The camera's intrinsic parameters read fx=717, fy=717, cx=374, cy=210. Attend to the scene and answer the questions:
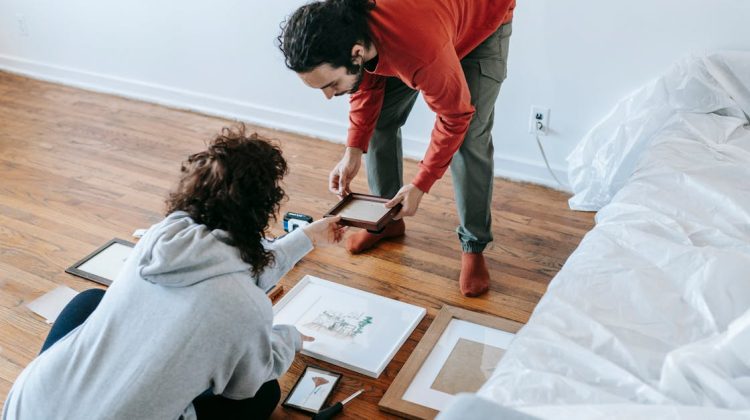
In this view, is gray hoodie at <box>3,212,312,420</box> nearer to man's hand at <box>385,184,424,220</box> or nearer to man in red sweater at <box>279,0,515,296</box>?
man in red sweater at <box>279,0,515,296</box>

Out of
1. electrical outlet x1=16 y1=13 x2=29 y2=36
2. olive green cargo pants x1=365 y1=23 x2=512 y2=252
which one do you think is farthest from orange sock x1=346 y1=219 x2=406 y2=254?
electrical outlet x1=16 y1=13 x2=29 y2=36

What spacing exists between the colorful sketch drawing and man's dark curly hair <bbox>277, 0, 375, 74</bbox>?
2.20 feet

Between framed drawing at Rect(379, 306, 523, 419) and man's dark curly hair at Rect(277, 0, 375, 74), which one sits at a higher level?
man's dark curly hair at Rect(277, 0, 375, 74)

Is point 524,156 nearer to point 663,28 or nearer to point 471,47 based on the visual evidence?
point 663,28

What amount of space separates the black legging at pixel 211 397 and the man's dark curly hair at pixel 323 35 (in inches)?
25.8

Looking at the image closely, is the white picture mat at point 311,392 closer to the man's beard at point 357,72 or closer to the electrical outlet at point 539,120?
the man's beard at point 357,72

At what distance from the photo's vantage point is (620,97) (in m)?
2.25

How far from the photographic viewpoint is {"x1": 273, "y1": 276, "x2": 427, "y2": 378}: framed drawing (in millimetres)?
1724

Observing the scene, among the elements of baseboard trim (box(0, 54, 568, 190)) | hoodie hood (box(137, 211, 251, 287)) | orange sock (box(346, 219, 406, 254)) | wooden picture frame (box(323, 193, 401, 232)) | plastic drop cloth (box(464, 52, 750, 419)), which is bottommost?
orange sock (box(346, 219, 406, 254))

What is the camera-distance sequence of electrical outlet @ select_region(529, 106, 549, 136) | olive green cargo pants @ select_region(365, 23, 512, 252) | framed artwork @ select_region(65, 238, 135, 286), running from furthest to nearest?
electrical outlet @ select_region(529, 106, 549, 136)
framed artwork @ select_region(65, 238, 135, 286)
olive green cargo pants @ select_region(365, 23, 512, 252)

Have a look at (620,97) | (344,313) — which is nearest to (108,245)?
(344,313)

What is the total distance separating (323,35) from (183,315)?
1.96ft

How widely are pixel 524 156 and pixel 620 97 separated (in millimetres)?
389

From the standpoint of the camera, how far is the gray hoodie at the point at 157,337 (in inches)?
46.3
